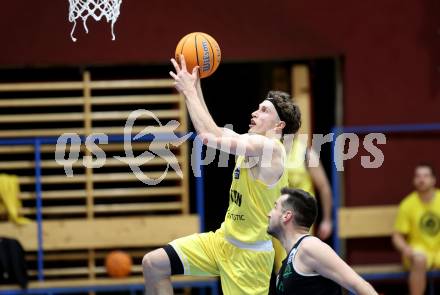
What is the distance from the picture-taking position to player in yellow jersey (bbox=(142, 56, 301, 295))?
6859mm

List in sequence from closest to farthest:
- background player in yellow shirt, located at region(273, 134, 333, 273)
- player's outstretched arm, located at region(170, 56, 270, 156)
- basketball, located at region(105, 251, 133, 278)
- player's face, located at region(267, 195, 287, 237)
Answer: player's face, located at region(267, 195, 287, 237) < player's outstretched arm, located at region(170, 56, 270, 156) < background player in yellow shirt, located at region(273, 134, 333, 273) < basketball, located at region(105, 251, 133, 278)

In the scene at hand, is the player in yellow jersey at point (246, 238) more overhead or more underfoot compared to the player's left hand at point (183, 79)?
more underfoot

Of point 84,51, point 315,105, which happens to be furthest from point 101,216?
point 315,105

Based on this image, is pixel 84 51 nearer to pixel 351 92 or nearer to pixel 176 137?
pixel 176 137

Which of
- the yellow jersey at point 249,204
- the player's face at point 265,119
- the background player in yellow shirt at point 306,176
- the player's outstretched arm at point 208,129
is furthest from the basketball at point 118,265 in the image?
the player's outstretched arm at point 208,129

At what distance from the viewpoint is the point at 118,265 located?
30.9 feet

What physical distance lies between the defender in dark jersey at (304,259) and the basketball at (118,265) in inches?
148

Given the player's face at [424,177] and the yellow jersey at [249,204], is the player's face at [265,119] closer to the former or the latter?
the yellow jersey at [249,204]

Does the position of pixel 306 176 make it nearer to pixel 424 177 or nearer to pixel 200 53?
pixel 424 177

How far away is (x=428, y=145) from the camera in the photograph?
998cm

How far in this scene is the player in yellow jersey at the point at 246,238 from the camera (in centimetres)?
686

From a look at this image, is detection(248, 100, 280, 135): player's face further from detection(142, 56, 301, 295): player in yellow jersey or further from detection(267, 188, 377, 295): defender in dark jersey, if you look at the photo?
detection(267, 188, 377, 295): defender in dark jersey

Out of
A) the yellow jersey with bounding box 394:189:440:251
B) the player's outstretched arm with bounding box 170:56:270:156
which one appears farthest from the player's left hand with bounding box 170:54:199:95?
the yellow jersey with bounding box 394:189:440:251

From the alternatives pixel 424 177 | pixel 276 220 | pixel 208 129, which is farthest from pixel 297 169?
pixel 276 220
